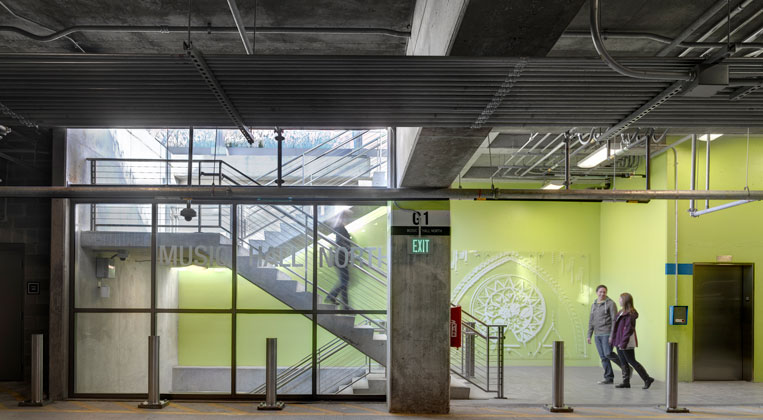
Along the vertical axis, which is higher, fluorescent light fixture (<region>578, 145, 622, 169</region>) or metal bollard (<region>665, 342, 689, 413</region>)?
fluorescent light fixture (<region>578, 145, 622, 169</region>)

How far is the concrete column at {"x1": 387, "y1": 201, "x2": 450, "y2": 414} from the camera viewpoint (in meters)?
8.02

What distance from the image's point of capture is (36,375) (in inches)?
315

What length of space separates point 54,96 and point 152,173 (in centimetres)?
482

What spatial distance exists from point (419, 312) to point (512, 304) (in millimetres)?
5920

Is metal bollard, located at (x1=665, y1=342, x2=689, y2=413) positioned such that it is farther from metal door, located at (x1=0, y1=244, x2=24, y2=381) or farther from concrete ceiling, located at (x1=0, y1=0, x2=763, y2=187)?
metal door, located at (x1=0, y1=244, x2=24, y2=381)

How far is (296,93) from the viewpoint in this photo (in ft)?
14.0

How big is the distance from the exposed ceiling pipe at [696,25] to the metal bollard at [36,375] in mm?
8756

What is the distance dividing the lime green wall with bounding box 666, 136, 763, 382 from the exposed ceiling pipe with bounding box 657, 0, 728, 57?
5.17m

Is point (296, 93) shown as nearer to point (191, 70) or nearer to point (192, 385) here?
point (191, 70)

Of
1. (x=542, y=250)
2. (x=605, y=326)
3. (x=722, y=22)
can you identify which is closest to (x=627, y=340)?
(x=605, y=326)

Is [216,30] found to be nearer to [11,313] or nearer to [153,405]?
[153,405]

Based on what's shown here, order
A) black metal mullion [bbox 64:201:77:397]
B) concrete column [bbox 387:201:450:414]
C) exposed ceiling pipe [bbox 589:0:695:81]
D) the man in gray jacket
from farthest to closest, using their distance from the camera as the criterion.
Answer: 1. the man in gray jacket
2. black metal mullion [bbox 64:201:77:397]
3. concrete column [bbox 387:201:450:414]
4. exposed ceiling pipe [bbox 589:0:695:81]

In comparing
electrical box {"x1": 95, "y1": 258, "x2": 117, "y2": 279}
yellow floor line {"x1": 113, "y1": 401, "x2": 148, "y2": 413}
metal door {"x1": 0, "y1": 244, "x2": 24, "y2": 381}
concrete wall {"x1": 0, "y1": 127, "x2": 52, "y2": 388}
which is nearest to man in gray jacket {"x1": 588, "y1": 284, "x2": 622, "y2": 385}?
yellow floor line {"x1": 113, "y1": 401, "x2": 148, "y2": 413}

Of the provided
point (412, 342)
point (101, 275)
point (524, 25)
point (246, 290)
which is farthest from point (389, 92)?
point (101, 275)
